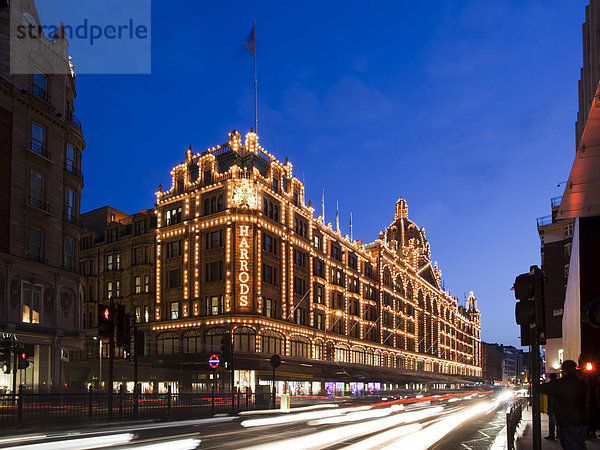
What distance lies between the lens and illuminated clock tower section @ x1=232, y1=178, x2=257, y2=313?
173 feet

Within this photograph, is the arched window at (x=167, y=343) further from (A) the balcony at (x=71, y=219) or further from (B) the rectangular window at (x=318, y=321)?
(A) the balcony at (x=71, y=219)

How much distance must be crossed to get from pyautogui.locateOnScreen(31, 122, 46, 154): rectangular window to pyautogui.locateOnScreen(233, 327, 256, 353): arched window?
76.5 feet

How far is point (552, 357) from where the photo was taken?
188ft

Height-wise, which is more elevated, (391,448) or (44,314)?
(44,314)

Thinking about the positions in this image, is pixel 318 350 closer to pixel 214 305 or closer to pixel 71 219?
pixel 214 305

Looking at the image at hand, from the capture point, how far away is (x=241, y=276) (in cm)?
5309

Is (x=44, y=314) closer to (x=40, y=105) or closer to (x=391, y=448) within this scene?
(x=40, y=105)

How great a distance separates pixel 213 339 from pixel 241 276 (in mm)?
6528

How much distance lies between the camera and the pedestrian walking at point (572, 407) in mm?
8938

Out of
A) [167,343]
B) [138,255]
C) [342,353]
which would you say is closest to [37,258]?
[167,343]

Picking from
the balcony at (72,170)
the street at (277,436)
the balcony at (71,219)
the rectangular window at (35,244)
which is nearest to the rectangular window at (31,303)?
the rectangular window at (35,244)

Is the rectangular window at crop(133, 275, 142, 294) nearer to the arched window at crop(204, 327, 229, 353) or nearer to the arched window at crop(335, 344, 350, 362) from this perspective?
the arched window at crop(204, 327, 229, 353)

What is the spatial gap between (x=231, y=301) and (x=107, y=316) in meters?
32.3

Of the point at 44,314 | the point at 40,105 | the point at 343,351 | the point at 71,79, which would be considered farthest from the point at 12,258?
the point at 343,351
